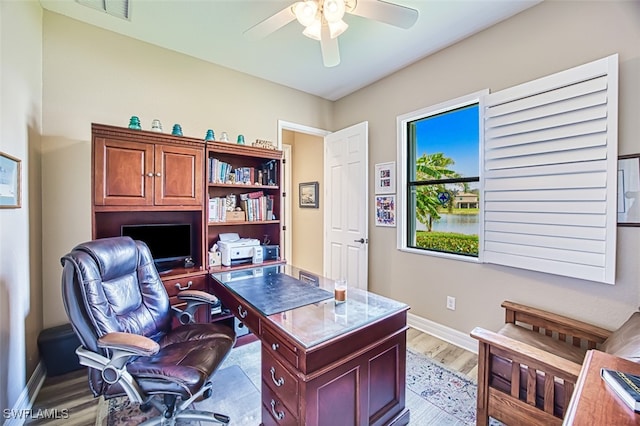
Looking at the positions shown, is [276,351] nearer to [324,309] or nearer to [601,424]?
[324,309]

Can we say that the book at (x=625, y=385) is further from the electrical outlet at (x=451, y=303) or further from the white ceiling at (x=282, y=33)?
the white ceiling at (x=282, y=33)

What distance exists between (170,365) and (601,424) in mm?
1687

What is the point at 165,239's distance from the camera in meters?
2.44

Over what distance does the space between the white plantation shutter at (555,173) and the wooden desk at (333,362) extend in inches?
50.3

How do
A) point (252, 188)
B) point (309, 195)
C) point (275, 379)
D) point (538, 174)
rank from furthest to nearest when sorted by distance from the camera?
point (309, 195), point (252, 188), point (538, 174), point (275, 379)

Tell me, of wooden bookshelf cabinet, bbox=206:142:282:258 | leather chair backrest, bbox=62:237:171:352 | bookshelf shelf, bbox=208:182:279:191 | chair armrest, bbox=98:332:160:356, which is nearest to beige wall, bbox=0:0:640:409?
wooden bookshelf cabinet, bbox=206:142:282:258

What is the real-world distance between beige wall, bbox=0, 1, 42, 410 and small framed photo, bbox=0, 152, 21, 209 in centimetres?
5

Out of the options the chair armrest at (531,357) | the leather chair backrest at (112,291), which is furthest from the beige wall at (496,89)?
the leather chair backrest at (112,291)

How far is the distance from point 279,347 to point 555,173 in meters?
2.19

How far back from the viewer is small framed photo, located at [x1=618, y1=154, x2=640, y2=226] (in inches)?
65.1

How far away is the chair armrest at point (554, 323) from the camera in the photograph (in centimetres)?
169

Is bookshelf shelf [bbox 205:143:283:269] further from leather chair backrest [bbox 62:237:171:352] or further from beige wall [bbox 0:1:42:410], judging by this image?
beige wall [bbox 0:1:42:410]

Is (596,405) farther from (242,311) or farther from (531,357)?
(242,311)

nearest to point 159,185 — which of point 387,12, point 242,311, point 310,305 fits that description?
point 242,311
